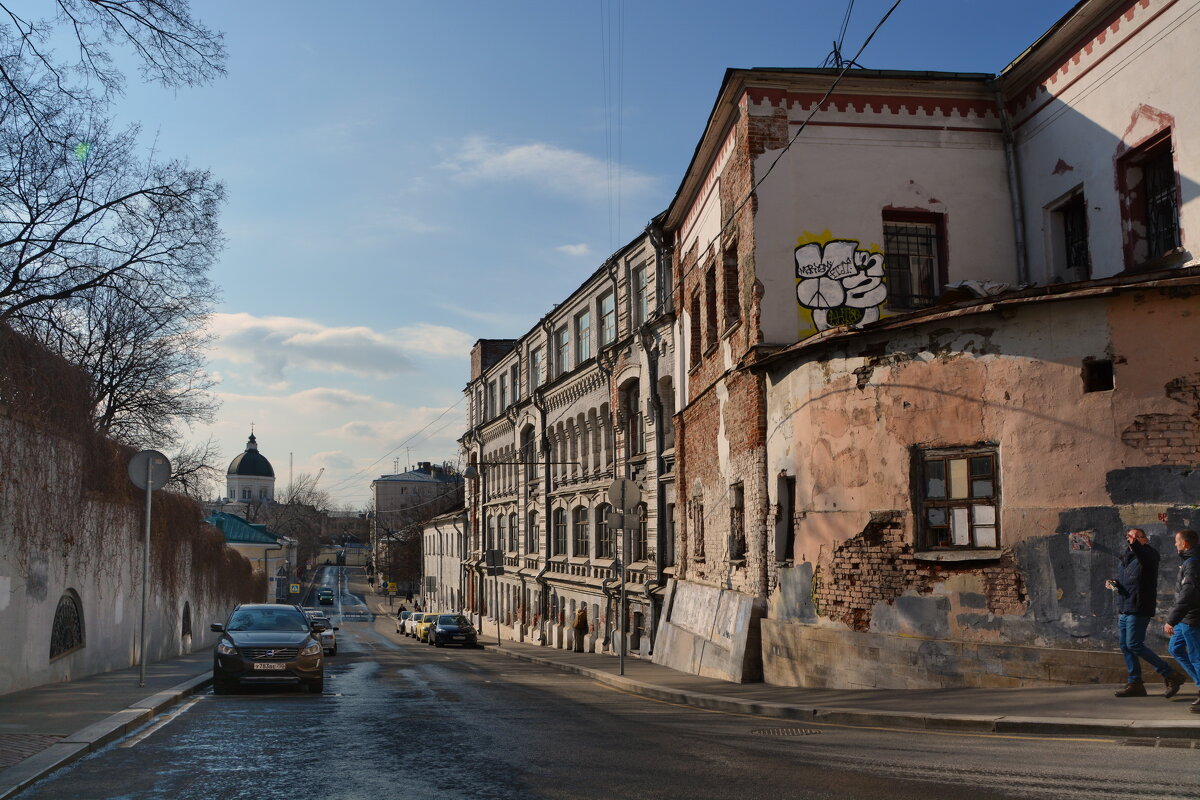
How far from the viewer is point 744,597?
18.4m

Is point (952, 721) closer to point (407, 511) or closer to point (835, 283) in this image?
point (835, 283)

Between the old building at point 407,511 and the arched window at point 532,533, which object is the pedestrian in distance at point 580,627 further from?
the old building at point 407,511

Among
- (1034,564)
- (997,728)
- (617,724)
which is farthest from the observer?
(1034,564)

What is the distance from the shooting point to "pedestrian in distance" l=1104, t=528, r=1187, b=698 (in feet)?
35.0

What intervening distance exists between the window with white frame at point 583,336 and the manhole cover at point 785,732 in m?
27.2

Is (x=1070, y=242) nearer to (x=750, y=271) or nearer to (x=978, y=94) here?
(x=978, y=94)

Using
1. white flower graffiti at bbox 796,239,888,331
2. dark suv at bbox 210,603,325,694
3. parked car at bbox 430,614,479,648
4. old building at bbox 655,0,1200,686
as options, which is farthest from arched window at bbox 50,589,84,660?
parked car at bbox 430,614,479,648

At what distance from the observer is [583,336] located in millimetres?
39469

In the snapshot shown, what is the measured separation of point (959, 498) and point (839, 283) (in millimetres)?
5470

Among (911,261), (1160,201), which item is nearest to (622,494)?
(911,261)

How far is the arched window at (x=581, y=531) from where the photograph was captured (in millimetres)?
38875

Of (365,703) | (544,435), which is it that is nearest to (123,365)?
(544,435)

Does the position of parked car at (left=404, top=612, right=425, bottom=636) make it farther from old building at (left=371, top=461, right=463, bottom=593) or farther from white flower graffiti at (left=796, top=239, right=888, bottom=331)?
white flower graffiti at (left=796, top=239, right=888, bottom=331)

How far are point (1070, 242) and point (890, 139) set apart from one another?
3.56 meters
